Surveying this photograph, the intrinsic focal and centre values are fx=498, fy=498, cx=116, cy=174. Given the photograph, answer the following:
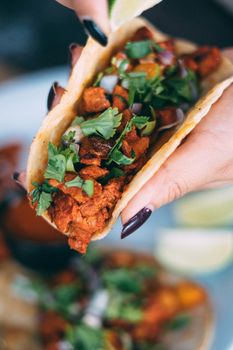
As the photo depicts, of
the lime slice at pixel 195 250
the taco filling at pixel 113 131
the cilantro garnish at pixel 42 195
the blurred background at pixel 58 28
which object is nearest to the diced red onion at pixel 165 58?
the taco filling at pixel 113 131

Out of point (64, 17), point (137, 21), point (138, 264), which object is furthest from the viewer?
point (64, 17)

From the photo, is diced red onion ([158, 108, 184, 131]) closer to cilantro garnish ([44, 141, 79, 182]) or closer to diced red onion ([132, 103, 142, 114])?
diced red onion ([132, 103, 142, 114])

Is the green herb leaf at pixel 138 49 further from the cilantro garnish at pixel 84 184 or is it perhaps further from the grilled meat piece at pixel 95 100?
the cilantro garnish at pixel 84 184

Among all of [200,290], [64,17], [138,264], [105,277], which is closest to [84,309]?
[105,277]

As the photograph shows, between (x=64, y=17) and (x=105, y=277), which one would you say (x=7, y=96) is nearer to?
(x=64, y=17)

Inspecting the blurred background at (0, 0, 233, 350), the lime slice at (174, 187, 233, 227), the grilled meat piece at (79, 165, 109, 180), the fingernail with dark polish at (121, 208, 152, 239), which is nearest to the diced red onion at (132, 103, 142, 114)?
the grilled meat piece at (79, 165, 109, 180)

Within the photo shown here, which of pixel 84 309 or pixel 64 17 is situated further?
pixel 64 17
